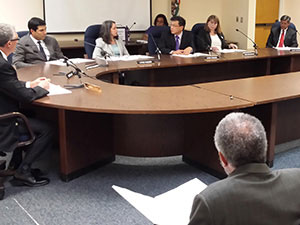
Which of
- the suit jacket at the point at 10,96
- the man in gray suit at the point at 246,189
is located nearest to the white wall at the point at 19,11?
the suit jacket at the point at 10,96

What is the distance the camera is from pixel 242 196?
1012mm

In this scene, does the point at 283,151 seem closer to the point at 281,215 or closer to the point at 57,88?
the point at 57,88

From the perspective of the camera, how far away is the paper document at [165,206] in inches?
50.7

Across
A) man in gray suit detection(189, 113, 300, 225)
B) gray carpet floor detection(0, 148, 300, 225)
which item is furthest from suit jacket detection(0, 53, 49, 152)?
man in gray suit detection(189, 113, 300, 225)

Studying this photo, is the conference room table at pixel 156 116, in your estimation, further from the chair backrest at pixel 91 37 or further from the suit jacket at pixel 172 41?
the suit jacket at pixel 172 41

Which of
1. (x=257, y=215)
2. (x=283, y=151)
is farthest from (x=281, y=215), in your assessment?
(x=283, y=151)

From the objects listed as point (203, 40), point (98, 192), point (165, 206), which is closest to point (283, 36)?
point (203, 40)

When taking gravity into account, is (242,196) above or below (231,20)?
below

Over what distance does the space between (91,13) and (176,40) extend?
187 centimetres

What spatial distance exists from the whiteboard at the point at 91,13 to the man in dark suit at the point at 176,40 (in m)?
1.77

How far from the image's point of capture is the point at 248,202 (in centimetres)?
101

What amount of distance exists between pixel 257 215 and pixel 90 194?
180cm

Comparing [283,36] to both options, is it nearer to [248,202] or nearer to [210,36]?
[210,36]

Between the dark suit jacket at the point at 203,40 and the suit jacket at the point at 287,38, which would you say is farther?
the suit jacket at the point at 287,38
